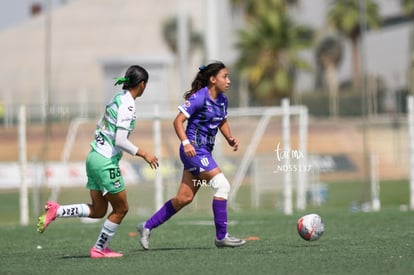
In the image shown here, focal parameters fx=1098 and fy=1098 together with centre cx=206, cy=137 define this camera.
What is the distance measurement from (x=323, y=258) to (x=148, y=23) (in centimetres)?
8987

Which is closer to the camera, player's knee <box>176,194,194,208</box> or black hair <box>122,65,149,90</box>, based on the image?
black hair <box>122,65,149,90</box>

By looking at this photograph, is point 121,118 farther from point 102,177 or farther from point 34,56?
point 34,56

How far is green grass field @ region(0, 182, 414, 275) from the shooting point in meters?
10.1

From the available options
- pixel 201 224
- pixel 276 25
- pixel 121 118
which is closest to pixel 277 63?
pixel 276 25

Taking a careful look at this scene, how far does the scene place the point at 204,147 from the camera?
1223cm

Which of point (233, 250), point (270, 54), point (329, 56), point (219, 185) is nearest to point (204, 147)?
point (219, 185)

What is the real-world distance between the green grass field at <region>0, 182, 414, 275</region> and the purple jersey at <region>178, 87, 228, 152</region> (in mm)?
1217

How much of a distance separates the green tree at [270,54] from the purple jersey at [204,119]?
3761 cm

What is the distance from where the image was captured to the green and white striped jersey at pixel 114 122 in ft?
36.6

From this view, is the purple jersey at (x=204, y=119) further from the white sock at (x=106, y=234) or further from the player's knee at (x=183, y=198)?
the white sock at (x=106, y=234)

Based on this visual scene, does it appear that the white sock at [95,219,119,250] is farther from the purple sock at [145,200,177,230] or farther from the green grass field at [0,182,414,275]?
the purple sock at [145,200,177,230]

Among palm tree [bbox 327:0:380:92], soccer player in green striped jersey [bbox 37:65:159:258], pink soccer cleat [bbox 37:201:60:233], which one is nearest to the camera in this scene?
soccer player in green striped jersey [bbox 37:65:159:258]

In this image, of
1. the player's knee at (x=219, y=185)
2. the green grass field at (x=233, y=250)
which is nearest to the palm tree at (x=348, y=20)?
the green grass field at (x=233, y=250)

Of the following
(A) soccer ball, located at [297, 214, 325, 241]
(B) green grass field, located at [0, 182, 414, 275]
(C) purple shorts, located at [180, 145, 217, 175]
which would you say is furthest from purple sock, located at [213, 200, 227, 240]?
(A) soccer ball, located at [297, 214, 325, 241]
